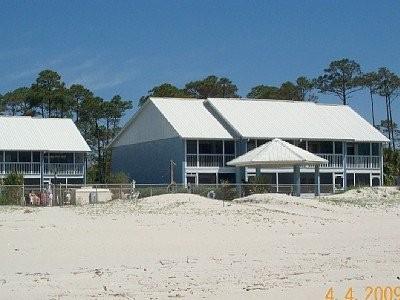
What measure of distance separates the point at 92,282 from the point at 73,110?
55.8m

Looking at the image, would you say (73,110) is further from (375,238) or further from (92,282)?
(92,282)

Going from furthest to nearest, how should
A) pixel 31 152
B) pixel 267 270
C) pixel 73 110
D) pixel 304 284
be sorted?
pixel 73 110
pixel 31 152
pixel 267 270
pixel 304 284

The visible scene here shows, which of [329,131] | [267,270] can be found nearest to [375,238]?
[267,270]

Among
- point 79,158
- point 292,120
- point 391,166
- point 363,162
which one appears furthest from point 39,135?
point 391,166

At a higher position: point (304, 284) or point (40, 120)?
point (40, 120)

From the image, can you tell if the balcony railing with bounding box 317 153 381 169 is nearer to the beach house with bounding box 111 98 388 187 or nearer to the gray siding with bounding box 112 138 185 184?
the beach house with bounding box 111 98 388 187

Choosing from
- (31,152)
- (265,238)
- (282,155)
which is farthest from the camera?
(31,152)

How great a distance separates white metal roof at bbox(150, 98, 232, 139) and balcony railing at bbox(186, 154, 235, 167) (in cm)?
145

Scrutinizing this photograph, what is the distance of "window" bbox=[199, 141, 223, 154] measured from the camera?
47.2 metres

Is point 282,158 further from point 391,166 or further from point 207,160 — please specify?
point 391,166

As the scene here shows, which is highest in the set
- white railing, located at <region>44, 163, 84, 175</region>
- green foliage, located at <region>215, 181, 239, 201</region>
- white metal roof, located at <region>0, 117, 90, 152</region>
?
white metal roof, located at <region>0, 117, 90, 152</region>

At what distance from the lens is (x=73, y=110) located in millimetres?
67188

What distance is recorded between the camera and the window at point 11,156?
48.6 metres

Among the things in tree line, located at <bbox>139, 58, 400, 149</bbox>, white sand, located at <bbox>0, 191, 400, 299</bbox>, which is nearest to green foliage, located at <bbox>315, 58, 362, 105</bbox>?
tree line, located at <bbox>139, 58, 400, 149</bbox>
